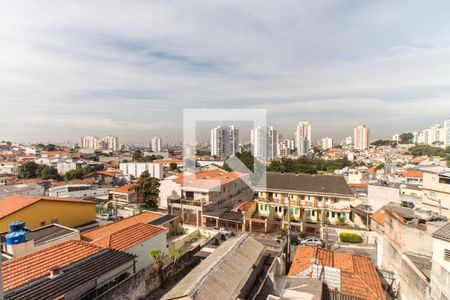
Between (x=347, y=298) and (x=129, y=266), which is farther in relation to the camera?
(x=129, y=266)

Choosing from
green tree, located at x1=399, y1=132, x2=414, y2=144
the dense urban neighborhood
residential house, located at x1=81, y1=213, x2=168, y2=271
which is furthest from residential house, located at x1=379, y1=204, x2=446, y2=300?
green tree, located at x1=399, y1=132, x2=414, y2=144

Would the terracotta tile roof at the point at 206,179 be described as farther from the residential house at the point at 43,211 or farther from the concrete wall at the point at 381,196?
the concrete wall at the point at 381,196

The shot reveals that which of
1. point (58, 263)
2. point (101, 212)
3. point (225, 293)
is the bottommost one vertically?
point (101, 212)

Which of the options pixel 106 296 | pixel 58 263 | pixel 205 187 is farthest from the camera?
pixel 205 187

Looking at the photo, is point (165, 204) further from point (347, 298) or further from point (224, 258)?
point (347, 298)

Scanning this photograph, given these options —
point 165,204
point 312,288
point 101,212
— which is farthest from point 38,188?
point 312,288

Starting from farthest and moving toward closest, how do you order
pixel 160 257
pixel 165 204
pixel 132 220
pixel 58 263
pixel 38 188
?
pixel 38 188, pixel 165 204, pixel 132 220, pixel 160 257, pixel 58 263

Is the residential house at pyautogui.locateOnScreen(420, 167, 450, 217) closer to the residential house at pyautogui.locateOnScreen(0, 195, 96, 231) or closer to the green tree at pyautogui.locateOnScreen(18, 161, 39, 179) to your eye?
the residential house at pyautogui.locateOnScreen(0, 195, 96, 231)

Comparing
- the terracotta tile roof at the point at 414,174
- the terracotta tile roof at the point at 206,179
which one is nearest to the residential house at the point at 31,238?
the terracotta tile roof at the point at 206,179
